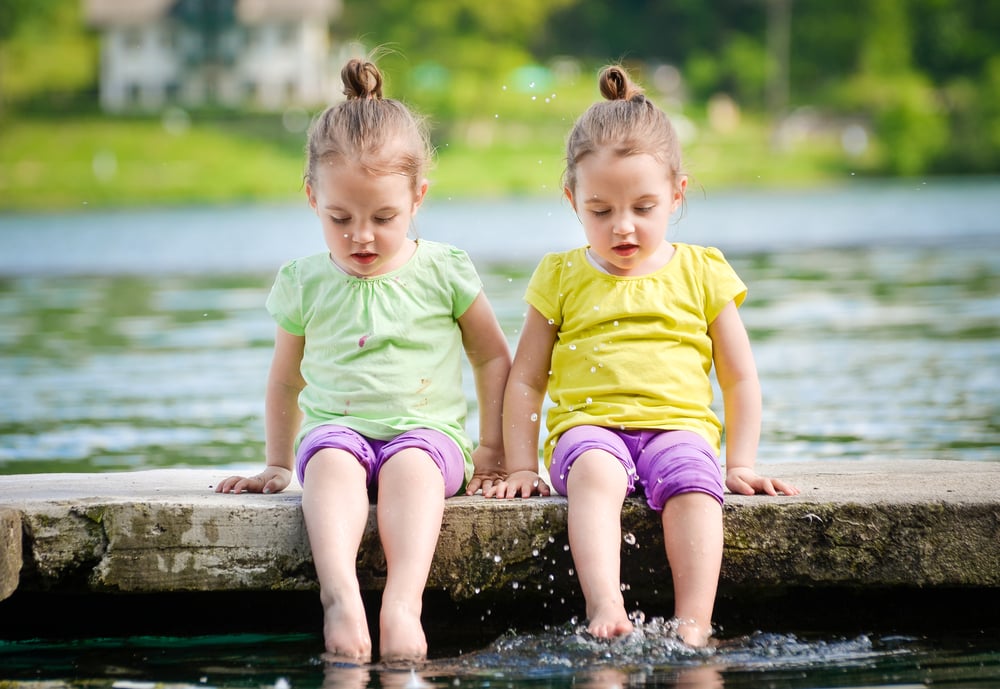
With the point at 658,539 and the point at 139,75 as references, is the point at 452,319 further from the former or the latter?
the point at 139,75

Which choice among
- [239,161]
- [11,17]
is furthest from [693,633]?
[11,17]

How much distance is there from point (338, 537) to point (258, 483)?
1.79 ft

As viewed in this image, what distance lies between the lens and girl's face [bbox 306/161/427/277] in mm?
3924

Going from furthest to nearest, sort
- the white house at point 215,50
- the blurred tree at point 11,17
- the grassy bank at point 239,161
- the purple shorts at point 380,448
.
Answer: the white house at point 215,50
the blurred tree at point 11,17
the grassy bank at point 239,161
the purple shorts at point 380,448

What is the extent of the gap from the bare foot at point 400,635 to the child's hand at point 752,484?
934mm

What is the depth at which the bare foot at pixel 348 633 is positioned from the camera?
11.2ft

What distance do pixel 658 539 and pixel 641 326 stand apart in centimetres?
62

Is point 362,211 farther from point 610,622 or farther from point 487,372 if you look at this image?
point 610,622

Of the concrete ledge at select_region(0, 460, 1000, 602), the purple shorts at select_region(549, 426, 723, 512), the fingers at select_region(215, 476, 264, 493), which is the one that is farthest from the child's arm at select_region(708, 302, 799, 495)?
the fingers at select_region(215, 476, 264, 493)

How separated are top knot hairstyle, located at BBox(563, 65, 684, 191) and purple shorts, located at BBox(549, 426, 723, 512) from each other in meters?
0.72

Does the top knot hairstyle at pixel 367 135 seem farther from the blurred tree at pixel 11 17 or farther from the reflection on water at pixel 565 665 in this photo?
the blurred tree at pixel 11 17

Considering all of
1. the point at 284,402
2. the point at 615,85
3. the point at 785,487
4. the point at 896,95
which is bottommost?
the point at 785,487

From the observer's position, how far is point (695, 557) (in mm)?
3527

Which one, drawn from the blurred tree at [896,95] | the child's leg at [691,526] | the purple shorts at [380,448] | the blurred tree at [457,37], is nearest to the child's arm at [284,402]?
the purple shorts at [380,448]
